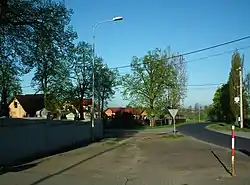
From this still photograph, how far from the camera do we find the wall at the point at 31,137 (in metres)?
18.4

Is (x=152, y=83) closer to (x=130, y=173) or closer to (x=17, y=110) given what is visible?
(x=17, y=110)

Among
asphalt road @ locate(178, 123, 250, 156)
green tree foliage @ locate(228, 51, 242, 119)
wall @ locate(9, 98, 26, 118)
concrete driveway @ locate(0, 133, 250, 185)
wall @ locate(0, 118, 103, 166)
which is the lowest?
concrete driveway @ locate(0, 133, 250, 185)

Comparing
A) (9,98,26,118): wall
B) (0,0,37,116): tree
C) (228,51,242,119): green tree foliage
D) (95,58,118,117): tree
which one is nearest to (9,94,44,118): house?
(9,98,26,118): wall

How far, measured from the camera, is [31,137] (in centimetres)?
2159

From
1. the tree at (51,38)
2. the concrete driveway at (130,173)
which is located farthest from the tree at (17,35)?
the concrete driveway at (130,173)

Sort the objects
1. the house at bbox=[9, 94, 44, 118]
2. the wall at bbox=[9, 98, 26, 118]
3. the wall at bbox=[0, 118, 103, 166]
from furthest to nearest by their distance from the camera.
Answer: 1. the wall at bbox=[9, 98, 26, 118]
2. the house at bbox=[9, 94, 44, 118]
3. the wall at bbox=[0, 118, 103, 166]

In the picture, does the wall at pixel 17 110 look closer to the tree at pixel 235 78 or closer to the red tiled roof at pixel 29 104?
the red tiled roof at pixel 29 104

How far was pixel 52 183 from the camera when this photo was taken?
Result: 12.1 meters

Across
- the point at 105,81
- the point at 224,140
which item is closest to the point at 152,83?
the point at 105,81

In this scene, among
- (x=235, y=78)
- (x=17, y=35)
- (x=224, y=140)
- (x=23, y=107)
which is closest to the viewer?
(x=17, y=35)

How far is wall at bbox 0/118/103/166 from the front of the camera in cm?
1838

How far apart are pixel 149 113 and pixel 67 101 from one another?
19.2 metres

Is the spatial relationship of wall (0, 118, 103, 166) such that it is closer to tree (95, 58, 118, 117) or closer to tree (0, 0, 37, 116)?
tree (0, 0, 37, 116)

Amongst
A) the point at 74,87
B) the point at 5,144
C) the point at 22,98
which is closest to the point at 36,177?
the point at 5,144
